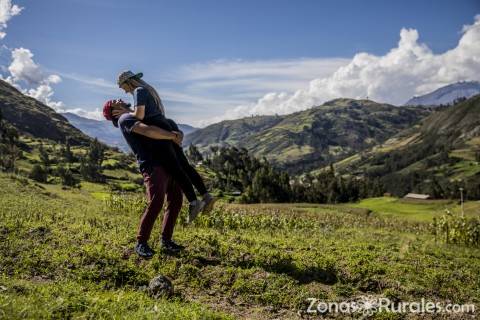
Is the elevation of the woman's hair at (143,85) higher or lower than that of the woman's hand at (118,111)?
higher

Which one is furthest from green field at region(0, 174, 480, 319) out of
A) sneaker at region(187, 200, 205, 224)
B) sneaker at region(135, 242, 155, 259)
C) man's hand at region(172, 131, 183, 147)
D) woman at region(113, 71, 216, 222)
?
man's hand at region(172, 131, 183, 147)

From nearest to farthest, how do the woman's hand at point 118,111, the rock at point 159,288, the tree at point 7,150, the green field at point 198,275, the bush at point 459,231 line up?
the green field at point 198,275
the rock at point 159,288
the woman's hand at point 118,111
the bush at point 459,231
the tree at point 7,150

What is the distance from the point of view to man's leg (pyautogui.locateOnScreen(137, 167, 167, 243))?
7438mm

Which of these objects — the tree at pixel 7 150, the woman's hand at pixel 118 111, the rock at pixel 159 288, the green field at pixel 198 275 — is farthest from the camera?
the tree at pixel 7 150

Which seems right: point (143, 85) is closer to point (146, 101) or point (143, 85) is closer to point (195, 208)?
point (146, 101)

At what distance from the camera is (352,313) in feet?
20.9

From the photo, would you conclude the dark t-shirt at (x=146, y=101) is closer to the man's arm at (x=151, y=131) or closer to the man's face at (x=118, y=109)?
the man's arm at (x=151, y=131)

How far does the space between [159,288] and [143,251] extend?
138 centimetres

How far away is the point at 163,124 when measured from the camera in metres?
7.73

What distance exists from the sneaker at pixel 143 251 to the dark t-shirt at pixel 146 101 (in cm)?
224

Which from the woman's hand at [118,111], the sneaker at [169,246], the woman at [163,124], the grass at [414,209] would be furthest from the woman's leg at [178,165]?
the grass at [414,209]

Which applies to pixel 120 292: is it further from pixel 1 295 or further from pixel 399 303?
pixel 399 303

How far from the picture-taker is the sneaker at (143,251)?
743 cm

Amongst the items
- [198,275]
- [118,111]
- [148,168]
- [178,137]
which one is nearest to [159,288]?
[198,275]
